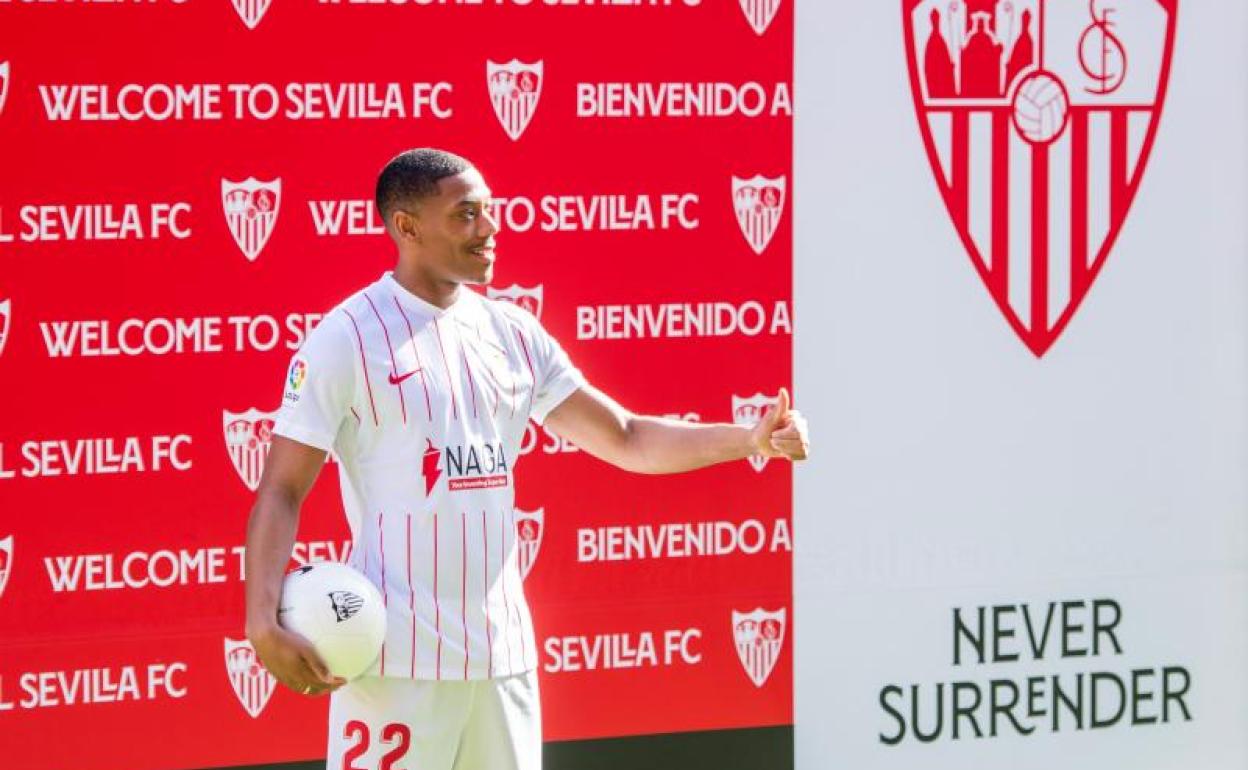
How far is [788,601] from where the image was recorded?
16.1 ft

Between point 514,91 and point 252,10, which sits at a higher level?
point 252,10

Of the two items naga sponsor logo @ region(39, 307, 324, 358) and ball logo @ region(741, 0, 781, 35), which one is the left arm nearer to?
naga sponsor logo @ region(39, 307, 324, 358)

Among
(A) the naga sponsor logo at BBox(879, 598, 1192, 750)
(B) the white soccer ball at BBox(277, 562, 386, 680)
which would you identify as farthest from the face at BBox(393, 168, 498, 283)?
(A) the naga sponsor logo at BBox(879, 598, 1192, 750)

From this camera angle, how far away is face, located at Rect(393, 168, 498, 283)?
368cm

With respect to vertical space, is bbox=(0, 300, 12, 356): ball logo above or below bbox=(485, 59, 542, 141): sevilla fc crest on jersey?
below

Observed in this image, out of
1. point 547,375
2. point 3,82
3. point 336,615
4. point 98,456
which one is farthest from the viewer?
point 98,456

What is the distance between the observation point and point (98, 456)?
4398mm

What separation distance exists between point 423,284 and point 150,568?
3.87 ft

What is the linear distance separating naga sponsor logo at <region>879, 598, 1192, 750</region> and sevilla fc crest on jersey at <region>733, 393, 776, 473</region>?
26.1 inches

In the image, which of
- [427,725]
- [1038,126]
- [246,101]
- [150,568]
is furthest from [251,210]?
[1038,126]

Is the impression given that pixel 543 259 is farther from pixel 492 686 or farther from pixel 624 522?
pixel 492 686

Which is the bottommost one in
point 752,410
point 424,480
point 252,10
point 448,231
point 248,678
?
point 248,678

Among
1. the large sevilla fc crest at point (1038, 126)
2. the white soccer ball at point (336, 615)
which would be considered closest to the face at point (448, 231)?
the white soccer ball at point (336, 615)

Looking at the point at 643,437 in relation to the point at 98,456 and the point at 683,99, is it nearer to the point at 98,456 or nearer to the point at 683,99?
the point at 683,99
